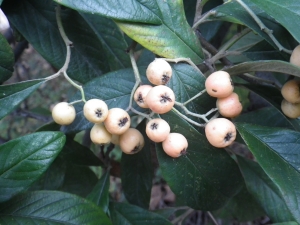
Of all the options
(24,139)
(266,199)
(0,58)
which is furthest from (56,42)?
(266,199)

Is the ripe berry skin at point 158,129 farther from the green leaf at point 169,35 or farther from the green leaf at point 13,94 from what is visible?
the green leaf at point 13,94

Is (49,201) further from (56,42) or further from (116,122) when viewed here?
(56,42)

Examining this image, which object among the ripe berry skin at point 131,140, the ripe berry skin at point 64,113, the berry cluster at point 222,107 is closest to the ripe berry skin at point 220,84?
the berry cluster at point 222,107

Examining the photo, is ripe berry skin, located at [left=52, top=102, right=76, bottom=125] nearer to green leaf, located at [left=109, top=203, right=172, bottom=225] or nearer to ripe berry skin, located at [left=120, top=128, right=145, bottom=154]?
ripe berry skin, located at [left=120, top=128, right=145, bottom=154]

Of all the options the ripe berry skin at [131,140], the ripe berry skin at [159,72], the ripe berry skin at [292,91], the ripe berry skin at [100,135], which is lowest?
the ripe berry skin at [131,140]

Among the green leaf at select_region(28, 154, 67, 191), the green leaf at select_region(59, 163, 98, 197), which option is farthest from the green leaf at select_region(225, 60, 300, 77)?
the green leaf at select_region(59, 163, 98, 197)

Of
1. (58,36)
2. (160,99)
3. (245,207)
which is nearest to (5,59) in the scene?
(58,36)
